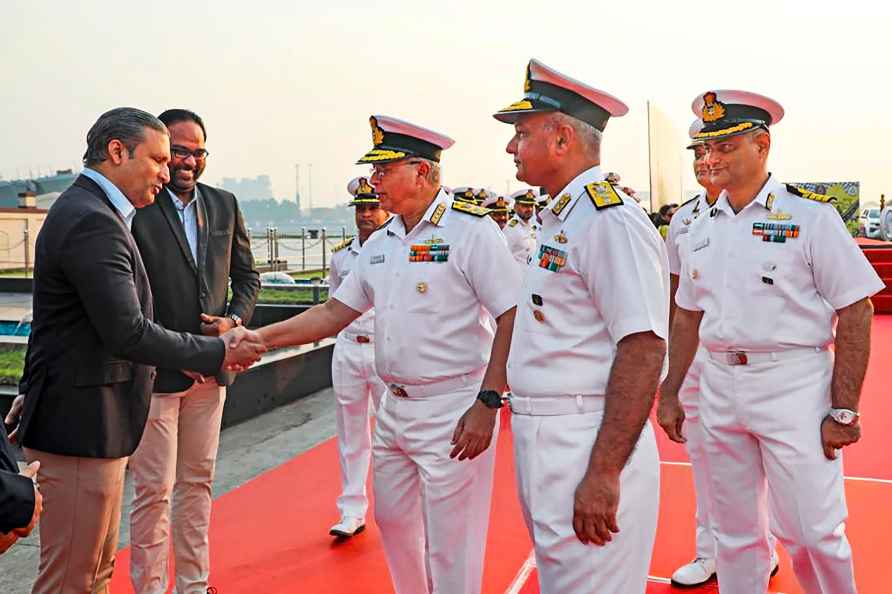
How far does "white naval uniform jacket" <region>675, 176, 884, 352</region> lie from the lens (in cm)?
256

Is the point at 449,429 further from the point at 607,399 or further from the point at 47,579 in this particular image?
the point at 47,579

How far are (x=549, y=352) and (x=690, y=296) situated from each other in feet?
4.07

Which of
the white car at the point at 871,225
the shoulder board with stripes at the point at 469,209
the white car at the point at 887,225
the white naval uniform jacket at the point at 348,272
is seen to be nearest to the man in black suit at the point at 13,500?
the shoulder board with stripes at the point at 469,209

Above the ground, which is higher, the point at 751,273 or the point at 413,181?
the point at 413,181

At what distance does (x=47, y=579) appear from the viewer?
7.49ft

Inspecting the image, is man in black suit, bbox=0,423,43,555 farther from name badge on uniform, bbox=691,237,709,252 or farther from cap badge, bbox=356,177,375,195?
cap badge, bbox=356,177,375,195

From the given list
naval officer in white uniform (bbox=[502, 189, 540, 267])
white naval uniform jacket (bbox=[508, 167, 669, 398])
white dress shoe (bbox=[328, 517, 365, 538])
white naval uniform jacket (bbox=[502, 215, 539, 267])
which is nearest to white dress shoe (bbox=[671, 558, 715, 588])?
white dress shoe (bbox=[328, 517, 365, 538])

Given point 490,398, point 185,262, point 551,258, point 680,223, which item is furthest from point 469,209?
point 680,223

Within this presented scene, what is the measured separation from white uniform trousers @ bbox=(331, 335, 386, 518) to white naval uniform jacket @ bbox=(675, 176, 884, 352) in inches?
80.7

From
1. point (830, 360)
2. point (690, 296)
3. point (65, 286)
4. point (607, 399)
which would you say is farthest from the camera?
point (690, 296)

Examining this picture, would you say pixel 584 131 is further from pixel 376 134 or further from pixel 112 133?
pixel 112 133

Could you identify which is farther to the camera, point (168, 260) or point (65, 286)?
point (168, 260)

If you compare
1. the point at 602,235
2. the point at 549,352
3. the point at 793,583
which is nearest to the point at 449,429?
the point at 549,352

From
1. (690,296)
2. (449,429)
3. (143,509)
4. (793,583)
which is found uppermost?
(690,296)
